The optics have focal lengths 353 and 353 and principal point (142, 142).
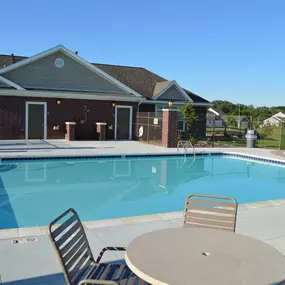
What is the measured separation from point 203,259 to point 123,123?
62.4 ft

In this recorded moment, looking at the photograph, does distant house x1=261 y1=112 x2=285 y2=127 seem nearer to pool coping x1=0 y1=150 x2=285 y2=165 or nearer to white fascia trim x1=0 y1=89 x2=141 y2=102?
pool coping x1=0 y1=150 x2=285 y2=165

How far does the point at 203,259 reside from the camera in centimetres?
251

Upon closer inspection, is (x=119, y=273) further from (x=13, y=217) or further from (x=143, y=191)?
(x=143, y=191)

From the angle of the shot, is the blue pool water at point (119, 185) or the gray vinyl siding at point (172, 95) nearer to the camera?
the blue pool water at point (119, 185)

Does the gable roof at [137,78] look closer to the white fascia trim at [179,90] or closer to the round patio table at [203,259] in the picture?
the white fascia trim at [179,90]

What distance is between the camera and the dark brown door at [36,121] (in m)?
18.9

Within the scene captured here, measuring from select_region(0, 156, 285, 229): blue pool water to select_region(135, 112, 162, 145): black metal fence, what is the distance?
14.3 ft

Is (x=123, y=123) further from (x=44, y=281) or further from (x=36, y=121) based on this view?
(x=44, y=281)

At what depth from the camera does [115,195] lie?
888cm

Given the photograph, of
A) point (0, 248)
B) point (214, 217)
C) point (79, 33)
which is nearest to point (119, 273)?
point (214, 217)

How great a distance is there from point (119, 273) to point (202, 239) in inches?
28.9

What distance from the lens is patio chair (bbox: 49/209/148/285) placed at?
255 centimetres

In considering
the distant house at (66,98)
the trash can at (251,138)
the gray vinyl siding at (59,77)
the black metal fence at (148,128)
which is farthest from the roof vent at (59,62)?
the trash can at (251,138)

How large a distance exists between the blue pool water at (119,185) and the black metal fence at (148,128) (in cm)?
435
